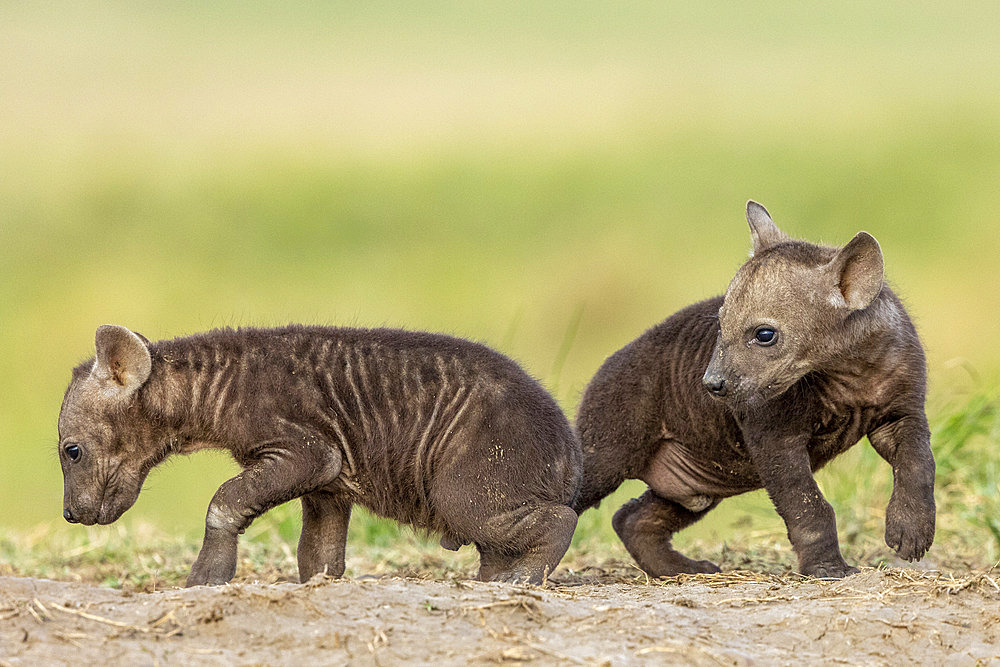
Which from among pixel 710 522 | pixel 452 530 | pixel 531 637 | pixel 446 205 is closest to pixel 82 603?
pixel 531 637

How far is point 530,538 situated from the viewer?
227 inches

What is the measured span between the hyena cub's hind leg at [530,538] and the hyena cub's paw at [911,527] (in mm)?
1343

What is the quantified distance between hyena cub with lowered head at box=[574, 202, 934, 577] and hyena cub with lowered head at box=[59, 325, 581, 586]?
85cm

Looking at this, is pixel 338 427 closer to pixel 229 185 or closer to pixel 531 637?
pixel 531 637

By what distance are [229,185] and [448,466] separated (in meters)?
12.5

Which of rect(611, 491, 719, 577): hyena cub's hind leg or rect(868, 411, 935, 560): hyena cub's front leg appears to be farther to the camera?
rect(611, 491, 719, 577): hyena cub's hind leg

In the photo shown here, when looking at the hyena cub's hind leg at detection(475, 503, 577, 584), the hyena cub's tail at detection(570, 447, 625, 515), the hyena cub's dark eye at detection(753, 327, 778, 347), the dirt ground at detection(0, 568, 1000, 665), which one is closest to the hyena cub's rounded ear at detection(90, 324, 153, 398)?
the dirt ground at detection(0, 568, 1000, 665)

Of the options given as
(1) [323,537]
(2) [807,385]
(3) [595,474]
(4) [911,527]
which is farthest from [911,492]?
(1) [323,537]

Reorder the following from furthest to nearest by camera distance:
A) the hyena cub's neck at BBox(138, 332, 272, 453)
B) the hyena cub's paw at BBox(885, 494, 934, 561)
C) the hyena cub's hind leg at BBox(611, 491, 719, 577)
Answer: the hyena cub's hind leg at BBox(611, 491, 719, 577)
the hyena cub's neck at BBox(138, 332, 272, 453)
the hyena cub's paw at BBox(885, 494, 934, 561)

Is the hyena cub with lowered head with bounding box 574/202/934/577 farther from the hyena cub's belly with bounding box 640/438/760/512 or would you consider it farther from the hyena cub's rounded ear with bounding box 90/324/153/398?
the hyena cub's rounded ear with bounding box 90/324/153/398

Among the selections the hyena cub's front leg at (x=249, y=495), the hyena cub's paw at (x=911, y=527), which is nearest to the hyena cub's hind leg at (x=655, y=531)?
the hyena cub's paw at (x=911, y=527)

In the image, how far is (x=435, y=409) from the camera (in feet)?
19.5

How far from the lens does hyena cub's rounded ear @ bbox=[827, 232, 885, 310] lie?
5882 millimetres

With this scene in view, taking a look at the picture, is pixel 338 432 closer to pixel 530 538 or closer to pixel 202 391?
pixel 202 391
